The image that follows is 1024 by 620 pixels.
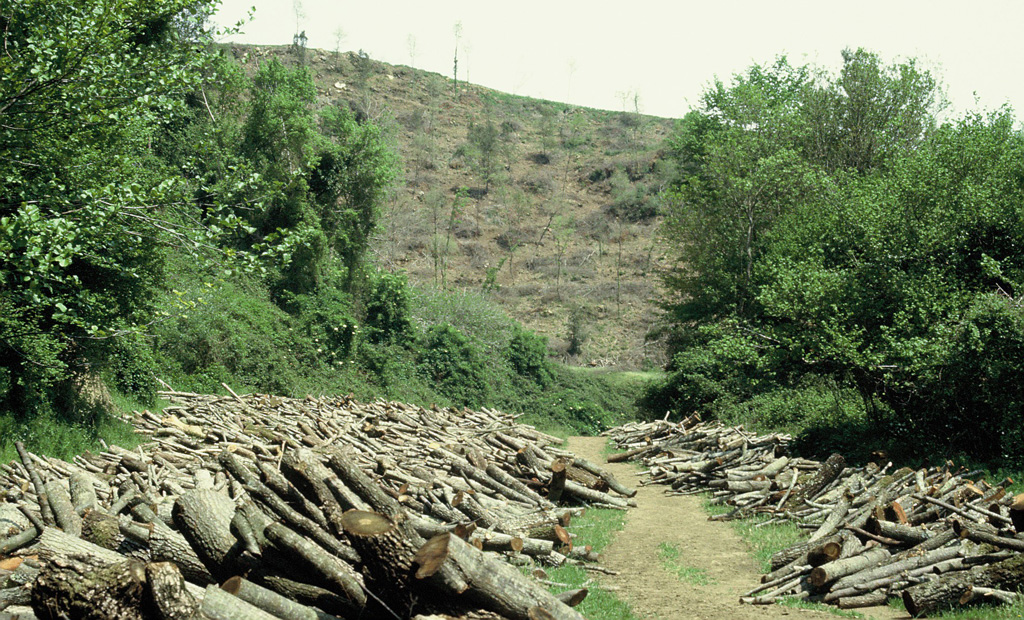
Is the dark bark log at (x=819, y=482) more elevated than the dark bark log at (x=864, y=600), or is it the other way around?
the dark bark log at (x=864, y=600)

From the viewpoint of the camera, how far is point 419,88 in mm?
104125

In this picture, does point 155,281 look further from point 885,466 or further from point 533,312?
point 533,312

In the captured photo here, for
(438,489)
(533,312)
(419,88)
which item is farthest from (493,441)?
(419,88)

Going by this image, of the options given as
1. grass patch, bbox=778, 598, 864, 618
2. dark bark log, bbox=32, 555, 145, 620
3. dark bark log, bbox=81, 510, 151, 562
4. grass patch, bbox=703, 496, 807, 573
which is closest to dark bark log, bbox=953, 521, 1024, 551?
grass patch, bbox=778, 598, 864, 618

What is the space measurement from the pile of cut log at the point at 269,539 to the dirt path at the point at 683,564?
37.3 inches

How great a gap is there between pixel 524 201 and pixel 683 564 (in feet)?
240

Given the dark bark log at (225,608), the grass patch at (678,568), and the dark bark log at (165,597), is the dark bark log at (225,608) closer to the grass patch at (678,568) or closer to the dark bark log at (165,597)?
the dark bark log at (165,597)

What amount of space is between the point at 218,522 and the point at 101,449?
880 cm

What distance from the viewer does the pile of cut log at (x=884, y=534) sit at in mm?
7484

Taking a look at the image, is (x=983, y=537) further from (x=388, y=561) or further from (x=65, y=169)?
(x=65, y=169)

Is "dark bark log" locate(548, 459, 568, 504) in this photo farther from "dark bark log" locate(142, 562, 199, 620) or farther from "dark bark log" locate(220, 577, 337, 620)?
"dark bark log" locate(142, 562, 199, 620)

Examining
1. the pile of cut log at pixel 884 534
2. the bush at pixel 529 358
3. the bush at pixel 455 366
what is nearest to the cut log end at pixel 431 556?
the pile of cut log at pixel 884 534

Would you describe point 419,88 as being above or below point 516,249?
above

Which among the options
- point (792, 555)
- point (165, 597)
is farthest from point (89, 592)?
point (792, 555)
